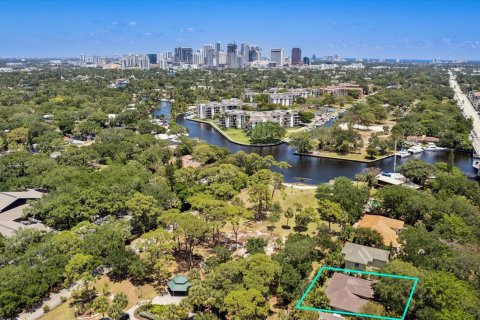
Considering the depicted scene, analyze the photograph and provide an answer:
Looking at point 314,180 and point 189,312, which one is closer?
point 189,312

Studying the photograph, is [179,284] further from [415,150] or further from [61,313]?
[415,150]

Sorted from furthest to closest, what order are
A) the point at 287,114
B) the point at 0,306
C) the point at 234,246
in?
1. the point at 287,114
2. the point at 234,246
3. the point at 0,306

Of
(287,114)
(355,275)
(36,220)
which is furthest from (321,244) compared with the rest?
(287,114)

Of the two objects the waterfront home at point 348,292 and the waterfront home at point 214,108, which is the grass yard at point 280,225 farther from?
the waterfront home at point 214,108

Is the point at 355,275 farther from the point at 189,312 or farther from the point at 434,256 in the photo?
the point at 189,312

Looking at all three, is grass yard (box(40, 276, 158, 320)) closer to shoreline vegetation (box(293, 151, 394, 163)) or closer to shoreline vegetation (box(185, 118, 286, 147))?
shoreline vegetation (box(293, 151, 394, 163))

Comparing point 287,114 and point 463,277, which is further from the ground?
point 287,114

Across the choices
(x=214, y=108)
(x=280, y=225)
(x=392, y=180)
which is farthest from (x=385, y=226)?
(x=214, y=108)
